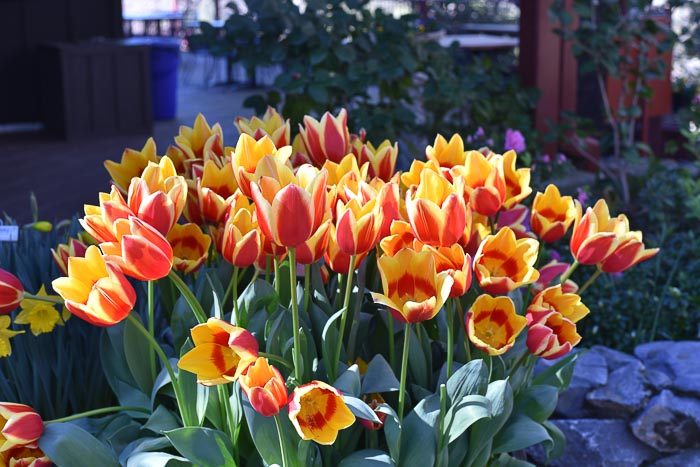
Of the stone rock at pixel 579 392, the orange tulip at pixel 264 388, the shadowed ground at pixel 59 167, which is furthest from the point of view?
the shadowed ground at pixel 59 167

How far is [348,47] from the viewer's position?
3748 mm

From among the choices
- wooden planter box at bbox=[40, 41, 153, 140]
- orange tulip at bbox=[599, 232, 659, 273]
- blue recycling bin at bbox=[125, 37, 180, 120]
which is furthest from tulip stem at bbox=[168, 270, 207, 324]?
blue recycling bin at bbox=[125, 37, 180, 120]

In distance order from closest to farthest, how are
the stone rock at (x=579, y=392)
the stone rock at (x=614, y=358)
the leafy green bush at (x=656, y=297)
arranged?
1. the stone rock at (x=579, y=392)
2. the stone rock at (x=614, y=358)
3. the leafy green bush at (x=656, y=297)

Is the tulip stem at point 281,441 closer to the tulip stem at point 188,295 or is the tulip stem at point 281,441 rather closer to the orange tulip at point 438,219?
the tulip stem at point 188,295

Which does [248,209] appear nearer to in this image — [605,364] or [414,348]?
[414,348]

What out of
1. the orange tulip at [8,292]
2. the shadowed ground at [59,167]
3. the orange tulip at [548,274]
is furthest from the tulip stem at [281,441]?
the shadowed ground at [59,167]

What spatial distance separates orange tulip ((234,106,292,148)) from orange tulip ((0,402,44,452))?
0.57 metres

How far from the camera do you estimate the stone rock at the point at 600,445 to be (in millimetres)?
2396

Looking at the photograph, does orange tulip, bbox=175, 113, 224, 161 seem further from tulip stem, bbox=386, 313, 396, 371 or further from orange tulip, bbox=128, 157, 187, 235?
tulip stem, bbox=386, 313, 396, 371

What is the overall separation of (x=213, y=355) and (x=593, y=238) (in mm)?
542

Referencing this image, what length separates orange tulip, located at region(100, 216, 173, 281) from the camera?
1178mm

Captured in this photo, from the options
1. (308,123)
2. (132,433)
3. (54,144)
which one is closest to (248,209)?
(308,123)

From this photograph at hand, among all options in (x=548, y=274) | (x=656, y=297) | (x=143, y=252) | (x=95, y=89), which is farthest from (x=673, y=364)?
(x=95, y=89)

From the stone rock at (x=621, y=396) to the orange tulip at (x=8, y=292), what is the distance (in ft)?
5.22
